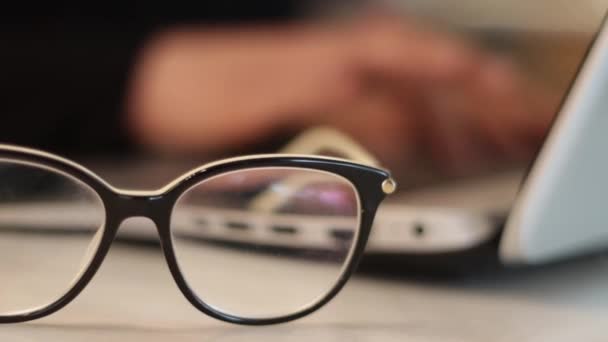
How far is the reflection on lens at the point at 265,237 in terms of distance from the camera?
281 millimetres

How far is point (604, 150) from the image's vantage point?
0.87 feet

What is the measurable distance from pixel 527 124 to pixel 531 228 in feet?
0.94

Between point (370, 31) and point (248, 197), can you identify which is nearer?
point (248, 197)

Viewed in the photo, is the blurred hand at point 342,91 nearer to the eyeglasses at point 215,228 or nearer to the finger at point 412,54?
the finger at point 412,54

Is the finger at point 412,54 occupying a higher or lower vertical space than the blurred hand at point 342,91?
higher

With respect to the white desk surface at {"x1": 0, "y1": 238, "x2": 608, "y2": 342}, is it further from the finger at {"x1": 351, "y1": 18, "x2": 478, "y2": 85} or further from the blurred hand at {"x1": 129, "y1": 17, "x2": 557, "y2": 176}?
the finger at {"x1": 351, "y1": 18, "x2": 478, "y2": 85}

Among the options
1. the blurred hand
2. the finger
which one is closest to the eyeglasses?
the blurred hand

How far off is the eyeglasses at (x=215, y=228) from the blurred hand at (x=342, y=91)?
19 cm

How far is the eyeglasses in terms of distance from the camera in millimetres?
270

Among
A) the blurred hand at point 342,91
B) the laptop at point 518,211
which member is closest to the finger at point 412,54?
the blurred hand at point 342,91

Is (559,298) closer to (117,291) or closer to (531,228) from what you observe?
(531,228)

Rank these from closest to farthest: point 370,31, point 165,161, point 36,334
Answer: point 36,334, point 165,161, point 370,31

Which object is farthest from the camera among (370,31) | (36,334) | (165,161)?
(370,31)

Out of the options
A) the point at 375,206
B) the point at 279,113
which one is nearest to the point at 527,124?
the point at 279,113
